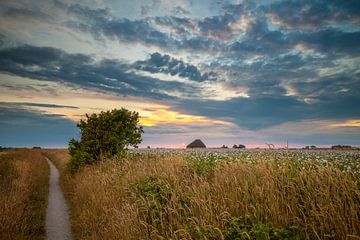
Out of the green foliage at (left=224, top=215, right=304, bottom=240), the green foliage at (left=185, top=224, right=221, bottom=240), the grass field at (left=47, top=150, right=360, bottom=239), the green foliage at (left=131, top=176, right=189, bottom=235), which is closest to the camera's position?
the green foliage at (left=224, top=215, right=304, bottom=240)

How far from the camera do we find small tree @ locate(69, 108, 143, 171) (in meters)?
21.9

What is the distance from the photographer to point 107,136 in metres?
22.0

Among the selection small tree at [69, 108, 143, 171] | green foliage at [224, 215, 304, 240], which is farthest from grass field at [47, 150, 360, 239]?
small tree at [69, 108, 143, 171]

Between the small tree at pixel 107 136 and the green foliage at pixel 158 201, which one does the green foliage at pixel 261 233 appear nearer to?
the green foliage at pixel 158 201

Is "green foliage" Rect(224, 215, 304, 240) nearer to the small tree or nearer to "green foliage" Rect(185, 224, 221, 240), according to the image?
"green foliage" Rect(185, 224, 221, 240)

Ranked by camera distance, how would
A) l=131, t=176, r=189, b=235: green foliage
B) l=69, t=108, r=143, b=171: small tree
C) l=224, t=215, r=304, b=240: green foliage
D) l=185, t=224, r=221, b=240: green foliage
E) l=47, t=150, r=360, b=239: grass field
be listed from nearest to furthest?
1. l=224, t=215, r=304, b=240: green foliage
2. l=47, t=150, r=360, b=239: grass field
3. l=185, t=224, r=221, b=240: green foliage
4. l=131, t=176, r=189, b=235: green foliage
5. l=69, t=108, r=143, b=171: small tree

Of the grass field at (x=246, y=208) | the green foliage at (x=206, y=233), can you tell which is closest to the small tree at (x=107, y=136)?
the grass field at (x=246, y=208)

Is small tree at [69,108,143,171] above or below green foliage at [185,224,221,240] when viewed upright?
above

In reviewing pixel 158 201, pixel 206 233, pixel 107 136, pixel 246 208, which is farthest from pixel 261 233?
pixel 107 136

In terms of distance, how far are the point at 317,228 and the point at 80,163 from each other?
747 inches

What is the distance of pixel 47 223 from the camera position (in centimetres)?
1218

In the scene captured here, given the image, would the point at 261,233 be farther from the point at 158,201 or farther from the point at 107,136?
the point at 107,136

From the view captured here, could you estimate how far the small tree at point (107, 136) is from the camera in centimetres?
2191

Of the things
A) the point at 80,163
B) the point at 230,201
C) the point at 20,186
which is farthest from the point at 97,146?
the point at 230,201
